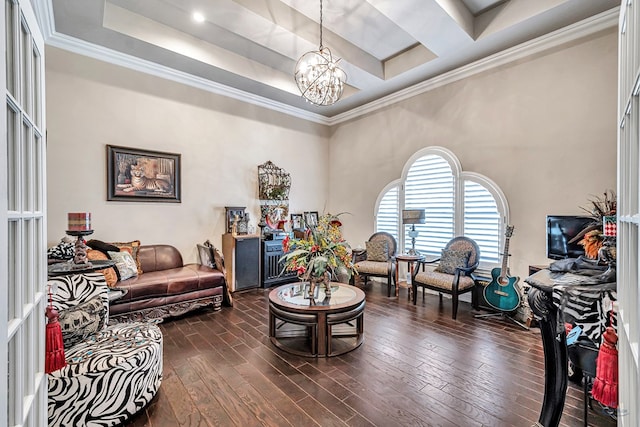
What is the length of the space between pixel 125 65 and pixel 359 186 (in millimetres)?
4479

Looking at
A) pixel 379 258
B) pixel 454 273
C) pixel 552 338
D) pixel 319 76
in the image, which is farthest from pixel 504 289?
pixel 319 76

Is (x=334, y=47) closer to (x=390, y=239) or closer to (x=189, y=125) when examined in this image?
(x=189, y=125)

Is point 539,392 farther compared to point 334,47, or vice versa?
point 334,47

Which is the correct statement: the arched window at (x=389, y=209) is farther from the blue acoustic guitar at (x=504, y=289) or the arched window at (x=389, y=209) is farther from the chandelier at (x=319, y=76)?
the chandelier at (x=319, y=76)

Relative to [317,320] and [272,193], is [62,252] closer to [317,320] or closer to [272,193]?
[317,320]

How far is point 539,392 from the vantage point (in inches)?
90.3

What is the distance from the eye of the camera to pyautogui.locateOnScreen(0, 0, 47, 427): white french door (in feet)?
2.83

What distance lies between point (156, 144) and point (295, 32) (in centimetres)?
270

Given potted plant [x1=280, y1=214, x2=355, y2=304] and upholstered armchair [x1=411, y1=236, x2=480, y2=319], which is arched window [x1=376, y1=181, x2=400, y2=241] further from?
potted plant [x1=280, y1=214, x2=355, y2=304]

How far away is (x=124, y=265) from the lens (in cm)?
368

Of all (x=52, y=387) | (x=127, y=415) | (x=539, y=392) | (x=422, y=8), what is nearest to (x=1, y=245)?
(x=52, y=387)

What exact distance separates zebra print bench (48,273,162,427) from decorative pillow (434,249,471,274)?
3.72 m

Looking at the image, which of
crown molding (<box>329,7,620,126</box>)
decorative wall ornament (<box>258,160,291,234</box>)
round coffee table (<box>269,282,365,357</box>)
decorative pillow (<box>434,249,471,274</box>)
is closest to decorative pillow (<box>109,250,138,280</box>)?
round coffee table (<box>269,282,365,357</box>)

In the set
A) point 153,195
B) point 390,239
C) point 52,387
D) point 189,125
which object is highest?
point 189,125
